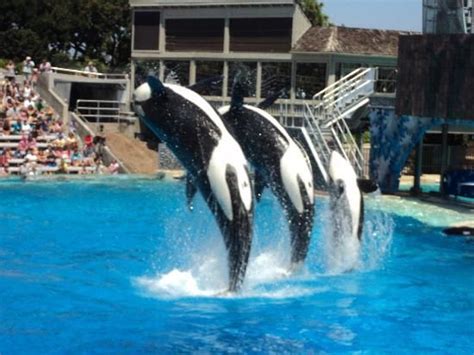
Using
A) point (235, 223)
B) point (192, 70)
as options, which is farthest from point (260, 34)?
point (235, 223)

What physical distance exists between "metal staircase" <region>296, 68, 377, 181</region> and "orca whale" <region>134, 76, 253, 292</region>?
1223cm

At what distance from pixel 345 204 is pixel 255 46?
22.1m

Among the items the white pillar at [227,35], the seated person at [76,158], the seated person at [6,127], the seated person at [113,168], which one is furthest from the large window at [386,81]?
the seated person at [6,127]

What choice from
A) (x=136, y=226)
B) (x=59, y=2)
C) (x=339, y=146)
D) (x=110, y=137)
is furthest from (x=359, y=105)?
(x=59, y=2)

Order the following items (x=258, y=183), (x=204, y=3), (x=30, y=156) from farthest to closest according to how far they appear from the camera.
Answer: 1. (x=204, y=3)
2. (x=30, y=156)
3. (x=258, y=183)

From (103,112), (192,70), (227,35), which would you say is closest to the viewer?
(227,35)

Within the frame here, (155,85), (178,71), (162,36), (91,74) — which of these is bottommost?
(155,85)

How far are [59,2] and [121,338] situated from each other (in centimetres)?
4550

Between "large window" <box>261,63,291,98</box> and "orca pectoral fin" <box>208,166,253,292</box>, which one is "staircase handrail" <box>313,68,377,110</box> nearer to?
"large window" <box>261,63,291,98</box>

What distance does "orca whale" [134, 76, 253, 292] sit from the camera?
37.5 ft

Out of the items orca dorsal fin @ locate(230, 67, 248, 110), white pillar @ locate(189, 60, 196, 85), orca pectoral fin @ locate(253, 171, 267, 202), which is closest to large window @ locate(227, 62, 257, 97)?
white pillar @ locate(189, 60, 196, 85)

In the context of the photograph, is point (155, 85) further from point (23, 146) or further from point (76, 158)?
point (76, 158)

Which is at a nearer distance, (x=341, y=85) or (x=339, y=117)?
(x=339, y=117)

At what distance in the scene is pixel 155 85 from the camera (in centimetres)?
1130
